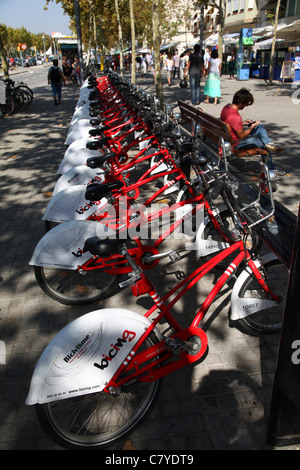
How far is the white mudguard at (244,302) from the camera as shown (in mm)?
2711

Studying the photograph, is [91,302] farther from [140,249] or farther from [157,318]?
[157,318]

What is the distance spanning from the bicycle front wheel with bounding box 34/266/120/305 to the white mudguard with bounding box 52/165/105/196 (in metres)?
1.36

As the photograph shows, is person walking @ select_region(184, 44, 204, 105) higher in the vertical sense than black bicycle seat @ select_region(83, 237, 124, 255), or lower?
higher

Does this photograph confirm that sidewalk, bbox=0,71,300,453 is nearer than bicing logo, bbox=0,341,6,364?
Yes

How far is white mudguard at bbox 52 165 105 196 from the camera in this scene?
4.52 metres

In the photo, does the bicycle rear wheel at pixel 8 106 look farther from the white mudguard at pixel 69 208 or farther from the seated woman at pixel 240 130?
the white mudguard at pixel 69 208

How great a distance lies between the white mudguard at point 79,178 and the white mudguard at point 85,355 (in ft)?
8.77

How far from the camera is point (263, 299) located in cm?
278

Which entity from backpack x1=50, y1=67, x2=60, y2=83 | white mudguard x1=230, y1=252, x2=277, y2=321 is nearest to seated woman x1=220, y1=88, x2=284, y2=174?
white mudguard x1=230, y1=252, x2=277, y2=321

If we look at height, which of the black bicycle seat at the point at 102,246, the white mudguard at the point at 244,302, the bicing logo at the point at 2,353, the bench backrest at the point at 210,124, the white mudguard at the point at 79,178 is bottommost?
the bicing logo at the point at 2,353

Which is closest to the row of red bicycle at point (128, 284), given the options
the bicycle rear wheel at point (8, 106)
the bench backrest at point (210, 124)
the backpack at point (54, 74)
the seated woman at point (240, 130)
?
the bench backrest at point (210, 124)

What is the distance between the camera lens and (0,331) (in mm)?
3174

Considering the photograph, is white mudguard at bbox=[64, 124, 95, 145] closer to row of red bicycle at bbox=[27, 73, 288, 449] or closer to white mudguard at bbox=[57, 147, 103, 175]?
white mudguard at bbox=[57, 147, 103, 175]

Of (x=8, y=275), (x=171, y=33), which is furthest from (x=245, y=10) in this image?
(x=8, y=275)
